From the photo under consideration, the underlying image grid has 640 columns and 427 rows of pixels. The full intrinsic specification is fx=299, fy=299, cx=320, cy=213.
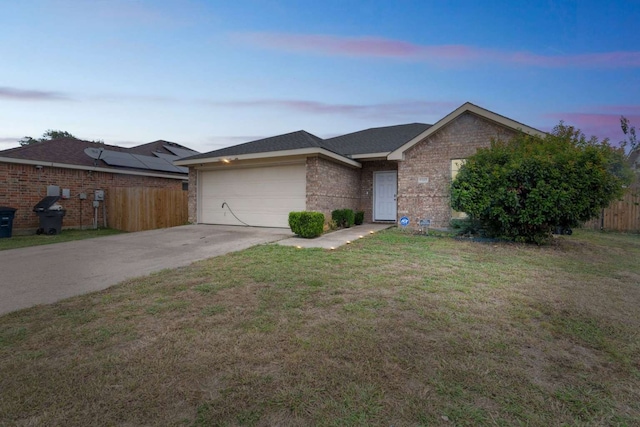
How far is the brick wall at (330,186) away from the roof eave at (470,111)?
81.3 inches

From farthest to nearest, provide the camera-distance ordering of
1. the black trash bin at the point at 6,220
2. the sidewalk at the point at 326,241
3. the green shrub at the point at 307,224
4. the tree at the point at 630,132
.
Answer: the tree at the point at 630,132 < the black trash bin at the point at 6,220 < the green shrub at the point at 307,224 < the sidewalk at the point at 326,241

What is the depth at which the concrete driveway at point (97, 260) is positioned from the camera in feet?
14.5

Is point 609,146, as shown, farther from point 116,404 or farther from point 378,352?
point 116,404

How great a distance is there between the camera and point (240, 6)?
8.95 meters

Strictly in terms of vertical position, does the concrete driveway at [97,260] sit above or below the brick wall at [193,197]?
below

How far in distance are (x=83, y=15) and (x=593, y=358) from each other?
12.8 metres

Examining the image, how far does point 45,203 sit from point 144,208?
3.35 meters

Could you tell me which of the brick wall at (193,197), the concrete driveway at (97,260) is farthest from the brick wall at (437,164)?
the brick wall at (193,197)

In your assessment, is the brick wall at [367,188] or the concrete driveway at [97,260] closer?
the concrete driveway at [97,260]

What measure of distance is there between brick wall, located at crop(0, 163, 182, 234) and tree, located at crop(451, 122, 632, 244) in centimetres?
1506

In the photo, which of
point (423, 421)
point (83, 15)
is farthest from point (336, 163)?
point (423, 421)

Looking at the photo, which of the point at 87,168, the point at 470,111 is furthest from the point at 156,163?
the point at 470,111

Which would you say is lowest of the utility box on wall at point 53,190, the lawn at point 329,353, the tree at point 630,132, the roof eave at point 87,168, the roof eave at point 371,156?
the lawn at point 329,353

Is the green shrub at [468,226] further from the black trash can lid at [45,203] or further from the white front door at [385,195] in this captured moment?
the black trash can lid at [45,203]
